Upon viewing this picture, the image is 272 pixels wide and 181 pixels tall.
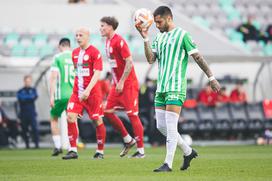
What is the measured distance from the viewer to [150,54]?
11.3 meters

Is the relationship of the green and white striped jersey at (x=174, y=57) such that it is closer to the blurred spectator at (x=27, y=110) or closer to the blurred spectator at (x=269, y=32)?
the blurred spectator at (x=27, y=110)

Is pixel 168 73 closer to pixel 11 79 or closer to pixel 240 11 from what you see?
pixel 11 79

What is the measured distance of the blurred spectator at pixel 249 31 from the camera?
1198 inches

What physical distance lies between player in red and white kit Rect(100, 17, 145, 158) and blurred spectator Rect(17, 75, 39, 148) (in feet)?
23.6

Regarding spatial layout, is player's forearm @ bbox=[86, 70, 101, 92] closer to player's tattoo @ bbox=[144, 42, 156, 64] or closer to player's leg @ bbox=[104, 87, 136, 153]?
player's leg @ bbox=[104, 87, 136, 153]

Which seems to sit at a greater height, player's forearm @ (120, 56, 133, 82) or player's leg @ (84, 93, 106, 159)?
player's forearm @ (120, 56, 133, 82)

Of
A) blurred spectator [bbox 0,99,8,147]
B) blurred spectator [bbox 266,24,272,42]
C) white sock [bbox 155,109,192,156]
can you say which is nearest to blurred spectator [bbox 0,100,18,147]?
blurred spectator [bbox 0,99,8,147]

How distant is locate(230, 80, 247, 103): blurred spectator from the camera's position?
26.3m

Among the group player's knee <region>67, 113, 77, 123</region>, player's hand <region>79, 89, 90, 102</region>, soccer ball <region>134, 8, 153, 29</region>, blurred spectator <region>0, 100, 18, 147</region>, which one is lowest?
blurred spectator <region>0, 100, 18, 147</region>

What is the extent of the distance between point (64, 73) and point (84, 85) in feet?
7.13

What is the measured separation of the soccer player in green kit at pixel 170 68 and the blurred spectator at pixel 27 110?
11393 mm

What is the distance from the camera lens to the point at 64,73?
16906 millimetres

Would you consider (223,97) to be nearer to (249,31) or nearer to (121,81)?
(249,31)

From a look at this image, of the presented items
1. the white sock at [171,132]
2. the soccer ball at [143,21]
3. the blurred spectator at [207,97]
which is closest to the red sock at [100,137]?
the white sock at [171,132]
